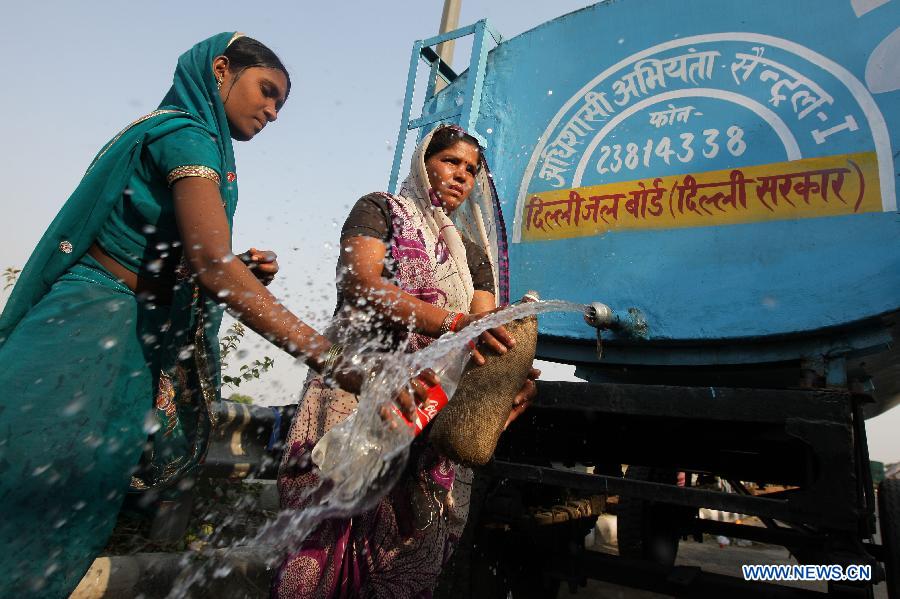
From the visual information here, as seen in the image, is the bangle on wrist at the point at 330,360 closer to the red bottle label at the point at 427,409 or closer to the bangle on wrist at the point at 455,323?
the red bottle label at the point at 427,409

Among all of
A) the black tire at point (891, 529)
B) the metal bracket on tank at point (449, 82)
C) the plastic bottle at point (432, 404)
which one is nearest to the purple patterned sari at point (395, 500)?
the plastic bottle at point (432, 404)

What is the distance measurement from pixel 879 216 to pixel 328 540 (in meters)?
2.55

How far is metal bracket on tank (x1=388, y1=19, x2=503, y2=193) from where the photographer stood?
373 cm

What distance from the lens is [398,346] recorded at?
4.77ft

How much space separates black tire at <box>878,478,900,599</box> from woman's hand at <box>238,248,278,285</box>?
223 centimetres

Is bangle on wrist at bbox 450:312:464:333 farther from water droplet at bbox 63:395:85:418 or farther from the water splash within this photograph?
water droplet at bbox 63:395:85:418

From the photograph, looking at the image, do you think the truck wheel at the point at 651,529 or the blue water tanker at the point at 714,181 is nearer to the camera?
the blue water tanker at the point at 714,181

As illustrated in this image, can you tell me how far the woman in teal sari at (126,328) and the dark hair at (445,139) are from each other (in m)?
0.59

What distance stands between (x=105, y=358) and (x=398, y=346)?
0.67 meters

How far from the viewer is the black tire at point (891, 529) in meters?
1.84

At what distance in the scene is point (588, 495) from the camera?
3.09 m

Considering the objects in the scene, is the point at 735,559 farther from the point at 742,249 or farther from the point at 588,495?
the point at 742,249

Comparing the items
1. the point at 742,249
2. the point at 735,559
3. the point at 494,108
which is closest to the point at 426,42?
the point at 494,108

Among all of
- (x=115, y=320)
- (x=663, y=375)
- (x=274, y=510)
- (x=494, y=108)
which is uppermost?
(x=494, y=108)
